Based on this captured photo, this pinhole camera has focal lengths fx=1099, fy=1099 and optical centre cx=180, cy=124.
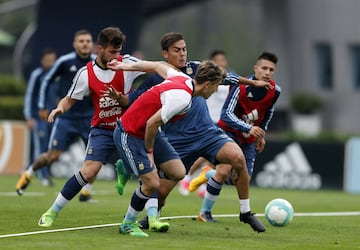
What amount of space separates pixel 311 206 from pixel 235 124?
4745 mm

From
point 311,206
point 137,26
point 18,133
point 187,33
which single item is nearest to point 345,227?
point 311,206

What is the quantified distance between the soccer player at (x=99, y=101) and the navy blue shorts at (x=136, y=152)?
0.85 m

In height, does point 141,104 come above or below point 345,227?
above

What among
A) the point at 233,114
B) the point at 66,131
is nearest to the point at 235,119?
the point at 233,114

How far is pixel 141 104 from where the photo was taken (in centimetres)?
1124

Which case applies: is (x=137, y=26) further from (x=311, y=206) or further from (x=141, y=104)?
(x=141, y=104)

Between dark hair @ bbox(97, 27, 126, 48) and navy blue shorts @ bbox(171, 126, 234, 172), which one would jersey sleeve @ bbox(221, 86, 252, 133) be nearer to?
navy blue shorts @ bbox(171, 126, 234, 172)

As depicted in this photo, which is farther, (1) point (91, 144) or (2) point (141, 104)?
(1) point (91, 144)

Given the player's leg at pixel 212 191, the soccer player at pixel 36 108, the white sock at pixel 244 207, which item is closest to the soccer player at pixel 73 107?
the player's leg at pixel 212 191

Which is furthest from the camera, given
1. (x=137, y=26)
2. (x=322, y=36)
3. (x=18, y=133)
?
(x=322, y=36)

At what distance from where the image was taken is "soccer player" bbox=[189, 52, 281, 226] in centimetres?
1357

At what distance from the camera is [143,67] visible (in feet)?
37.2

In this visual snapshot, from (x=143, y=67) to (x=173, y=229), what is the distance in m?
2.08

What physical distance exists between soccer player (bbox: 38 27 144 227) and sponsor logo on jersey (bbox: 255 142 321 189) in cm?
1216
